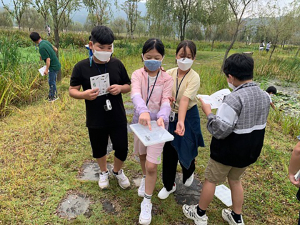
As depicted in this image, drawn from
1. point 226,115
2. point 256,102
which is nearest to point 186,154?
point 226,115

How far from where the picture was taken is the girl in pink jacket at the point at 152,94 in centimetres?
163

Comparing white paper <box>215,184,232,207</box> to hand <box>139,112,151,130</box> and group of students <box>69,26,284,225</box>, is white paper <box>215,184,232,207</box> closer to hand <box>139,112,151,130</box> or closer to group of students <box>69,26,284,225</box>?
group of students <box>69,26,284,225</box>

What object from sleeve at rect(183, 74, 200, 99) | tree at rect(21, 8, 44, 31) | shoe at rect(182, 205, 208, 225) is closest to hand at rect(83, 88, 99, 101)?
sleeve at rect(183, 74, 200, 99)

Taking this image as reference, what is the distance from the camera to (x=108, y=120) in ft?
6.12

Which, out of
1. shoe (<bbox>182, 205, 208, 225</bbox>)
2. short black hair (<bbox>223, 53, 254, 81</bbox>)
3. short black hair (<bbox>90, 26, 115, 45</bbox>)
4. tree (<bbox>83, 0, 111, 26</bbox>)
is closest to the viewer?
short black hair (<bbox>223, 53, 254, 81</bbox>)

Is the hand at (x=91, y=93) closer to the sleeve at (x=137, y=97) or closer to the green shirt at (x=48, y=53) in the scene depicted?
the sleeve at (x=137, y=97)

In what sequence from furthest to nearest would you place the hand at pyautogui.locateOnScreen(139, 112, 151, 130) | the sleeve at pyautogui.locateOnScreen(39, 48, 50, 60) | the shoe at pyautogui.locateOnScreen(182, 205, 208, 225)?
the sleeve at pyautogui.locateOnScreen(39, 48, 50, 60) < the shoe at pyautogui.locateOnScreen(182, 205, 208, 225) < the hand at pyautogui.locateOnScreen(139, 112, 151, 130)

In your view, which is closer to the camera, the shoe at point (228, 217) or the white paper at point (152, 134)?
the white paper at point (152, 134)

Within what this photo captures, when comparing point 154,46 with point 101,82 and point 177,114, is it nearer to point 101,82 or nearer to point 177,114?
point 101,82

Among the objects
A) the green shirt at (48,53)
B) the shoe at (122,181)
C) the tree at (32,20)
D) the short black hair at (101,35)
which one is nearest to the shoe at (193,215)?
the shoe at (122,181)

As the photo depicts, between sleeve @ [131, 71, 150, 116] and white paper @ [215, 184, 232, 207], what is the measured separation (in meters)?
1.29

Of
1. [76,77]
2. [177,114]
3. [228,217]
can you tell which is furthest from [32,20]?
[228,217]

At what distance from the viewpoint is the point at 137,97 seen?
164cm

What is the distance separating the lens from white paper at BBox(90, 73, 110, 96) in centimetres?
168
